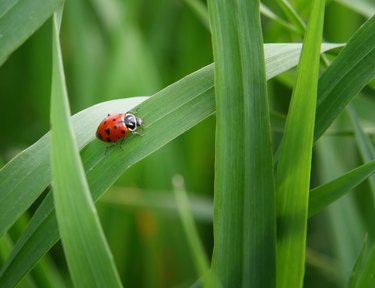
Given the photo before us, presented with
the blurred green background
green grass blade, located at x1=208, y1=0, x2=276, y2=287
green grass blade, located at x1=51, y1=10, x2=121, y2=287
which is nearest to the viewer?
green grass blade, located at x1=51, y1=10, x2=121, y2=287

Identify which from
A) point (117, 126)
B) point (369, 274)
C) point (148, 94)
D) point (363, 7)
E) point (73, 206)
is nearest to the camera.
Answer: point (73, 206)

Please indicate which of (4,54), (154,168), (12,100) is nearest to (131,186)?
(154,168)

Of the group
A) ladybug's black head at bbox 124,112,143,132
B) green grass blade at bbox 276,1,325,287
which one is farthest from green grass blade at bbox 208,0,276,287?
ladybug's black head at bbox 124,112,143,132

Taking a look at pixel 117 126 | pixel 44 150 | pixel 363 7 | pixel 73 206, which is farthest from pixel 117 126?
pixel 363 7

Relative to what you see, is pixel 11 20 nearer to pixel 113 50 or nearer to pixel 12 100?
pixel 113 50

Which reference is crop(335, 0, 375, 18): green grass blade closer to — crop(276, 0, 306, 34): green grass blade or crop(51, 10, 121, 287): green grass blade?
crop(276, 0, 306, 34): green grass blade

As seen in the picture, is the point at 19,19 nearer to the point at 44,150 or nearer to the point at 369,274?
the point at 44,150
